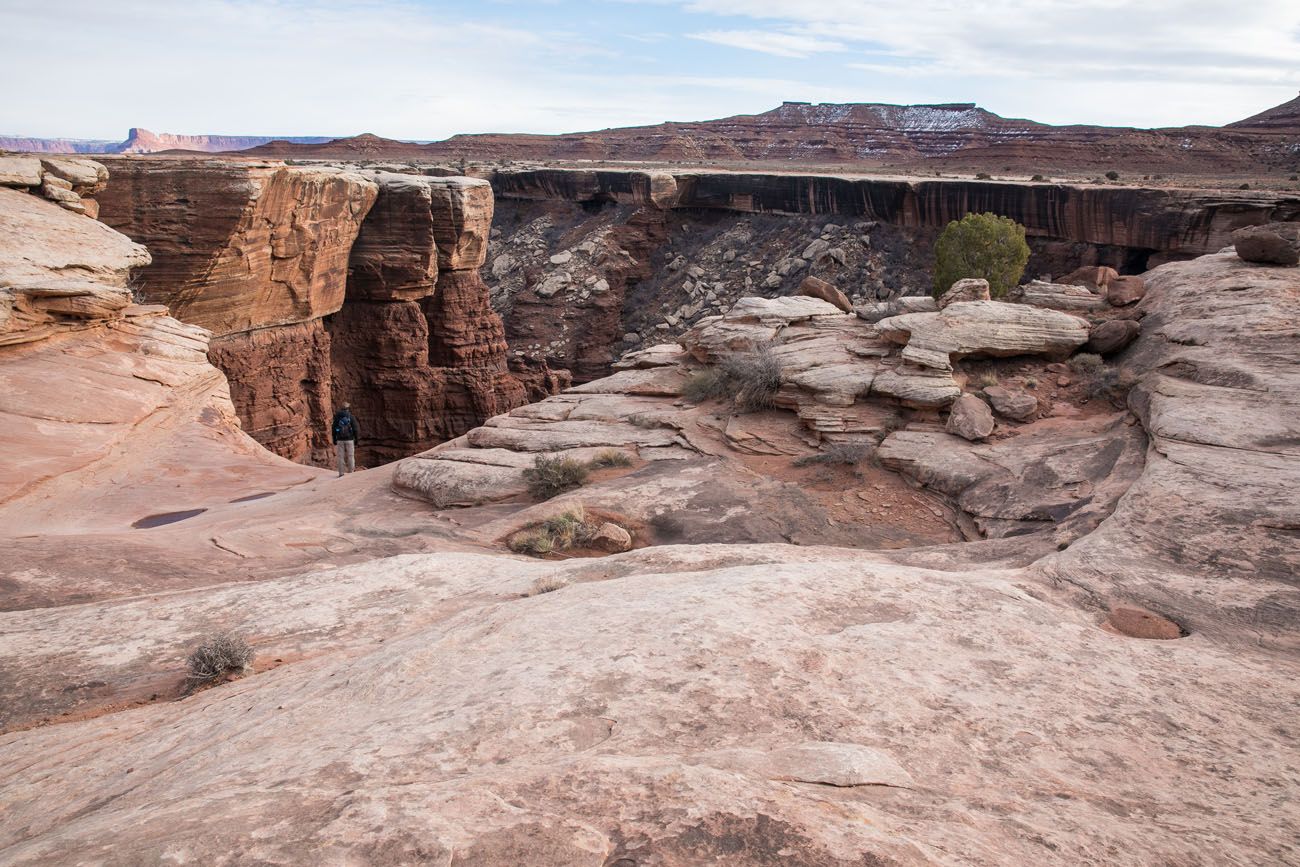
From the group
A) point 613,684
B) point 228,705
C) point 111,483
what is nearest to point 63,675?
point 228,705

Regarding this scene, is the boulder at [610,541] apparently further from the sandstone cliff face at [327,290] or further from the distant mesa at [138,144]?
the distant mesa at [138,144]

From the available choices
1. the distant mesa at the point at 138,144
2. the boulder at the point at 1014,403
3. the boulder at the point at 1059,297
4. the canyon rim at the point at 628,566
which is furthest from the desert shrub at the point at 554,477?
the distant mesa at the point at 138,144

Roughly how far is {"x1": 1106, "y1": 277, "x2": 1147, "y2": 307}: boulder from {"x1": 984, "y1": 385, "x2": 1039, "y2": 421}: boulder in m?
3.77

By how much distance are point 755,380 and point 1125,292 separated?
6.36m

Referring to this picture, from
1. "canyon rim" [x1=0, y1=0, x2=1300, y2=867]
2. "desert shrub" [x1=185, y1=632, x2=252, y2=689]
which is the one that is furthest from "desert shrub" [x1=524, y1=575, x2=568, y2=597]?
"desert shrub" [x1=185, y1=632, x2=252, y2=689]

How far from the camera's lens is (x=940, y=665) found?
408 centimetres

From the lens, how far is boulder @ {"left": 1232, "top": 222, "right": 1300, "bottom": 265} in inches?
489

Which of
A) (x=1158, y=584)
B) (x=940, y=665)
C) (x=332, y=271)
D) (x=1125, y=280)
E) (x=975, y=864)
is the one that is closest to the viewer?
(x=975, y=864)

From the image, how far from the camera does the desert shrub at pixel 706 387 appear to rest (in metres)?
12.8

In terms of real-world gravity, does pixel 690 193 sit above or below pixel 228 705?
above

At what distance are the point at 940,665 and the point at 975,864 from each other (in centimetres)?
161

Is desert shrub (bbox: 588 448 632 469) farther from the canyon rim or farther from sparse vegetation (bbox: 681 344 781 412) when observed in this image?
sparse vegetation (bbox: 681 344 781 412)

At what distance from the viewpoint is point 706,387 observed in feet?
42.4

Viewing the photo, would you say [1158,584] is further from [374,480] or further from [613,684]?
[374,480]
